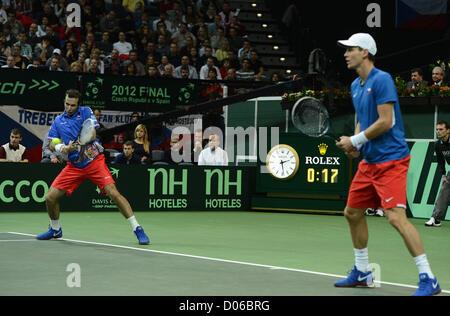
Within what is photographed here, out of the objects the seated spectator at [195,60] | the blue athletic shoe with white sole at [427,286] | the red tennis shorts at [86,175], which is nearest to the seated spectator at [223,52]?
the seated spectator at [195,60]

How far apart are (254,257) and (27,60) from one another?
1072 cm

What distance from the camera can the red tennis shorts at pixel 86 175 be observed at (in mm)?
10453

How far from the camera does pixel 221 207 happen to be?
56.8 ft

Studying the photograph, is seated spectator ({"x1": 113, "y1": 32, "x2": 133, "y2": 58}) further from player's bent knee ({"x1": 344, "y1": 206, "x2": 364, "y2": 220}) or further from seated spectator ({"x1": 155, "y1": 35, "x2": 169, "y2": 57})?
player's bent knee ({"x1": 344, "y1": 206, "x2": 364, "y2": 220})

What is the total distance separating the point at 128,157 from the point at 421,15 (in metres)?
9.87

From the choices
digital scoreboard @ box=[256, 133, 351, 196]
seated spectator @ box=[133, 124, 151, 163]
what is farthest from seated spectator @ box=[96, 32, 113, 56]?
digital scoreboard @ box=[256, 133, 351, 196]

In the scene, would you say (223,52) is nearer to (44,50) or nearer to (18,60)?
(44,50)

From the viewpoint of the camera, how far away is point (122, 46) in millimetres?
20875

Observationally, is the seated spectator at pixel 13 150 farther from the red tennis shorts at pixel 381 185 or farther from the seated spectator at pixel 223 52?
the red tennis shorts at pixel 381 185

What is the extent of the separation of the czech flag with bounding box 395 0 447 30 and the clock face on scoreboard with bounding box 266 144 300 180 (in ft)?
22.1

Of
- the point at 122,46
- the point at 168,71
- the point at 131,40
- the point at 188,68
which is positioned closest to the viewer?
the point at 168,71

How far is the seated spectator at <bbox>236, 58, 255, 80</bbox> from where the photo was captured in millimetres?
21125

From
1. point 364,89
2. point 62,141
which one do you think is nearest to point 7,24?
point 62,141

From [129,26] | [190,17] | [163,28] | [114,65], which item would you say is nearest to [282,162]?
[114,65]
